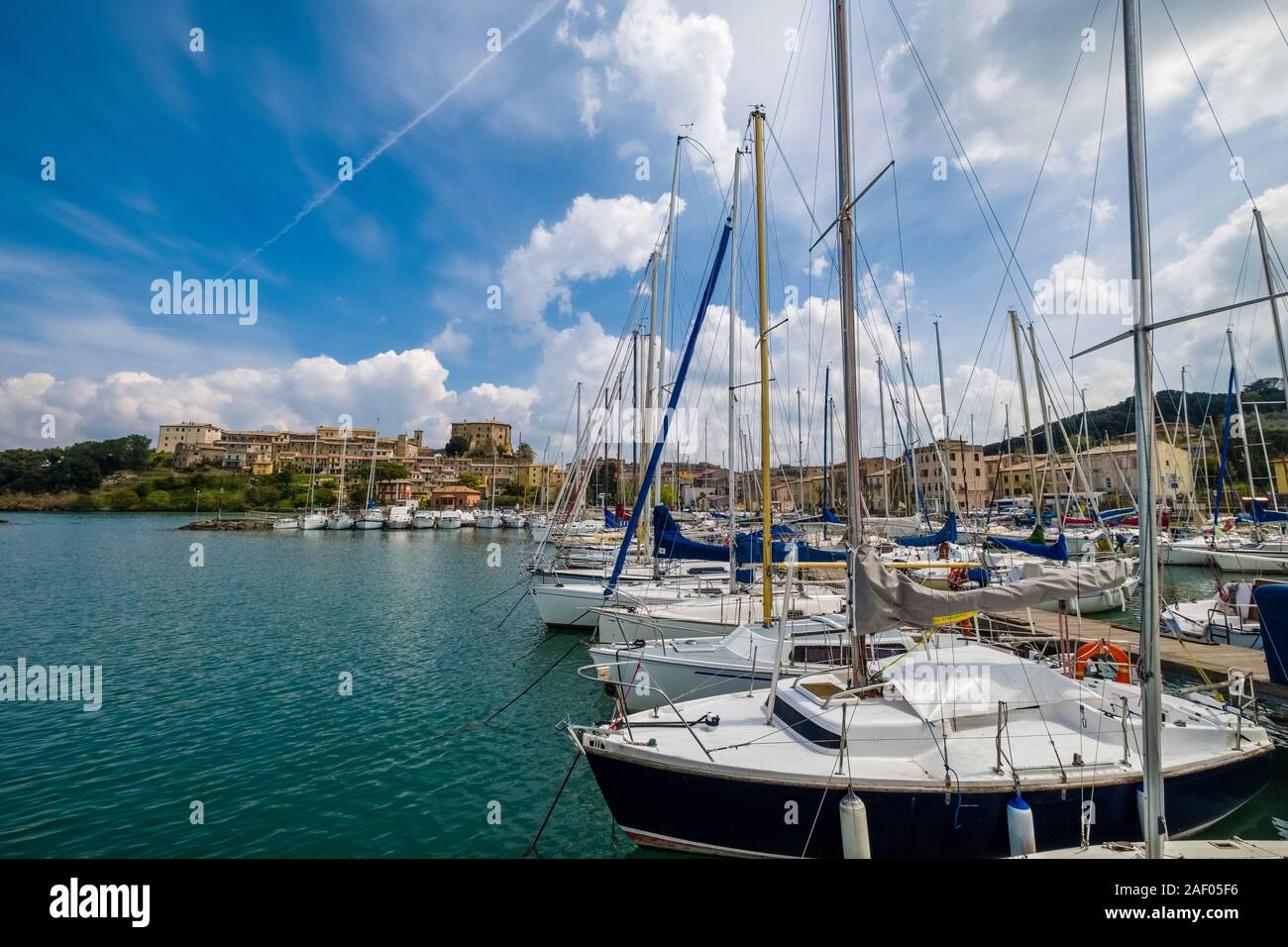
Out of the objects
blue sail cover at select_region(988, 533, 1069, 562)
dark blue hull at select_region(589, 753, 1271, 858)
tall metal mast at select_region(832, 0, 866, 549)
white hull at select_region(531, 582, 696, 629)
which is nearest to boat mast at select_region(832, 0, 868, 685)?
tall metal mast at select_region(832, 0, 866, 549)

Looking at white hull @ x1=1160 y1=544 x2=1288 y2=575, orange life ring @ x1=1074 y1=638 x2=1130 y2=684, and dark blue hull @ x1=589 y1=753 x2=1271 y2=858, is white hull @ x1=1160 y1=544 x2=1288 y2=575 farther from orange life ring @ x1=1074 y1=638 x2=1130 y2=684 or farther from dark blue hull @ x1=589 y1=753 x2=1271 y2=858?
dark blue hull @ x1=589 y1=753 x2=1271 y2=858

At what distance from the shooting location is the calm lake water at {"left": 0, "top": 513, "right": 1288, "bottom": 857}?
8688 millimetres

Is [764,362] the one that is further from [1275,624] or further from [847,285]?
A: [1275,624]

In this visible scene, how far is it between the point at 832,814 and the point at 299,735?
11527 millimetres

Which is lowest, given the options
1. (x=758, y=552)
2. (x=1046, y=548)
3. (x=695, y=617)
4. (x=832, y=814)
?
(x=832, y=814)

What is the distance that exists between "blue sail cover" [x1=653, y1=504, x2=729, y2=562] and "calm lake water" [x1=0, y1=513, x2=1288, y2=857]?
4.32 metres

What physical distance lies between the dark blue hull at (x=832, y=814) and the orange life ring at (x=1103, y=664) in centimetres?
262

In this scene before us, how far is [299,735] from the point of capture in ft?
40.7

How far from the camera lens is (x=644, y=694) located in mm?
12883

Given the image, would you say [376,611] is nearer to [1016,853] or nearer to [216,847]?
[216,847]

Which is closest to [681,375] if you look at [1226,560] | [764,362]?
[764,362]

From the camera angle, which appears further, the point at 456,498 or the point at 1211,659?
the point at 456,498

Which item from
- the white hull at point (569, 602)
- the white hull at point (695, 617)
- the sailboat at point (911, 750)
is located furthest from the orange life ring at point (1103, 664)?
the white hull at point (569, 602)
